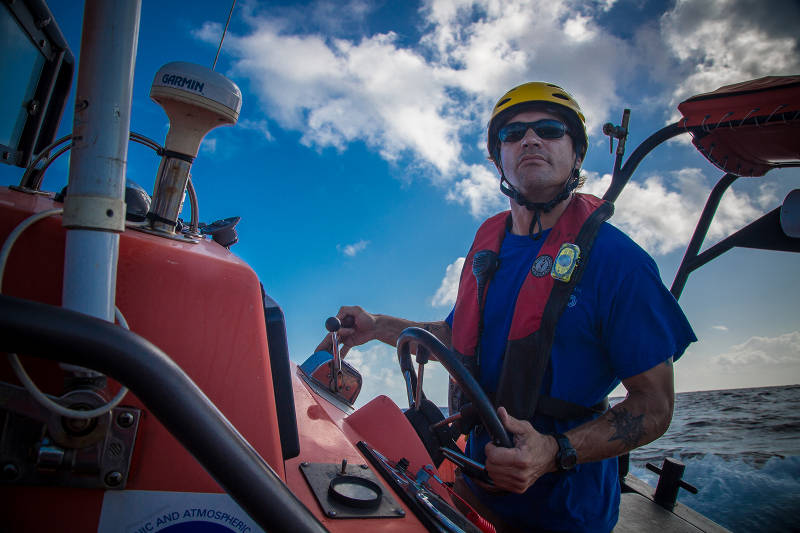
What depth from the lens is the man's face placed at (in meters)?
2.24

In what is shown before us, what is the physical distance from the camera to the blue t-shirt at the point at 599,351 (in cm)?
166

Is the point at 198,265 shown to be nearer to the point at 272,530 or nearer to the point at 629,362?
the point at 272,530

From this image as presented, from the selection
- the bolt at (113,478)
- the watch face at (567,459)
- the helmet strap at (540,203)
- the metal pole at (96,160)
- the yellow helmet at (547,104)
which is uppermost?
the yellow helmet at (547,104)

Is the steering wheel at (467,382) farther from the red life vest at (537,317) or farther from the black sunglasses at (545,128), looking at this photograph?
the black sunglasses at (545,128)

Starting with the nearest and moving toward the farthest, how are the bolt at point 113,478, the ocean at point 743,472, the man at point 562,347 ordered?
the bolt at point 113,478
the man at point 562,347
the ocean at point 743,472

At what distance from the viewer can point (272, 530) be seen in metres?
0.49

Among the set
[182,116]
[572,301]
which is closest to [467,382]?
[572,301]

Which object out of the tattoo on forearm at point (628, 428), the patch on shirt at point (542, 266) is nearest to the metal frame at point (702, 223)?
the patch on shirt at point (542, 266)

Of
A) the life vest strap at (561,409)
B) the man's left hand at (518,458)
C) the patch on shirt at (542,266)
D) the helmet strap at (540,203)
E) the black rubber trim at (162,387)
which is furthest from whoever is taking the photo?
the helmet strap at (540,203)

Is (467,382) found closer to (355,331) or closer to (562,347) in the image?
(562,347)

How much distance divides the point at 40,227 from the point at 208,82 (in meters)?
0.40

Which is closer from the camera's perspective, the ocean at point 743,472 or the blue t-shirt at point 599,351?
the blue t-shirt at point 599,351

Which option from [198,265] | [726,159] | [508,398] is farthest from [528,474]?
[726,159]

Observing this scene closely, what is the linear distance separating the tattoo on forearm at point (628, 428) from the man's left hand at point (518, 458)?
1.19ft
